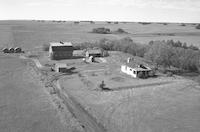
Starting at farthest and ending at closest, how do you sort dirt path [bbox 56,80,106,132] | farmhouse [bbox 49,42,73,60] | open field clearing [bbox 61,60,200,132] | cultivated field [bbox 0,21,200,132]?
farmhouse [bbox 49,42,73,60] → open field clearing [bbox 61,60,200,132] → cultivated field [bbox 0,21,200,132] → dirt path [bbox 56,80,106,132]

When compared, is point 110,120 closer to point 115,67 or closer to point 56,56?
point 115,67

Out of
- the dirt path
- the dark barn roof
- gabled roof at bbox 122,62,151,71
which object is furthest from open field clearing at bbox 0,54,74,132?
gabled roof at bbox 122,62,151,71

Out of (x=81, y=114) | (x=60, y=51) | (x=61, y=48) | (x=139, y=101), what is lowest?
(x=81, y=114)

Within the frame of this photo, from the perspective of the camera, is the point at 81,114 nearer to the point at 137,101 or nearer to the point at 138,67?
the point at 137,101

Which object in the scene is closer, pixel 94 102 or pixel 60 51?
pixel 94 102

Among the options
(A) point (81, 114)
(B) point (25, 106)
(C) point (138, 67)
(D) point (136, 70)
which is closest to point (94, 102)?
(A) point (81, 114)

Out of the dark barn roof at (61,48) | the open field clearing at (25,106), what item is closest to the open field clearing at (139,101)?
the open field clearing at (25,106)

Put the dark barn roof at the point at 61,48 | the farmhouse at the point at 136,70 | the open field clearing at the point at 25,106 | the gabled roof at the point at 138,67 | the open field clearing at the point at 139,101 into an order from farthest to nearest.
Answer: the dark barn roof at the point at 61,48 < the gabled roof at the point at 138,67 < the farmhouse at the point at 136,70 < the open field clearing at the point at 139,101 < the open field clearing at the point at 25,106

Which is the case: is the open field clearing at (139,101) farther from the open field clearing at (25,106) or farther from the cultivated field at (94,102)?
the open field clearing at (25,106)

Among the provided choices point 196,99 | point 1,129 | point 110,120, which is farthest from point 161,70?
point 1,129

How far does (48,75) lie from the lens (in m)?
38.2

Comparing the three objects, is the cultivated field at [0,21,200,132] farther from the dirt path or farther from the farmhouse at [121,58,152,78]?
the farmhouse at [121,58,152,78]

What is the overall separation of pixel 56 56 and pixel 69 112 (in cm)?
3048

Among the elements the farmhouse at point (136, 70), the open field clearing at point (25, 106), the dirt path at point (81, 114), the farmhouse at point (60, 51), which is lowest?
the dirt path at point (81, 114)
